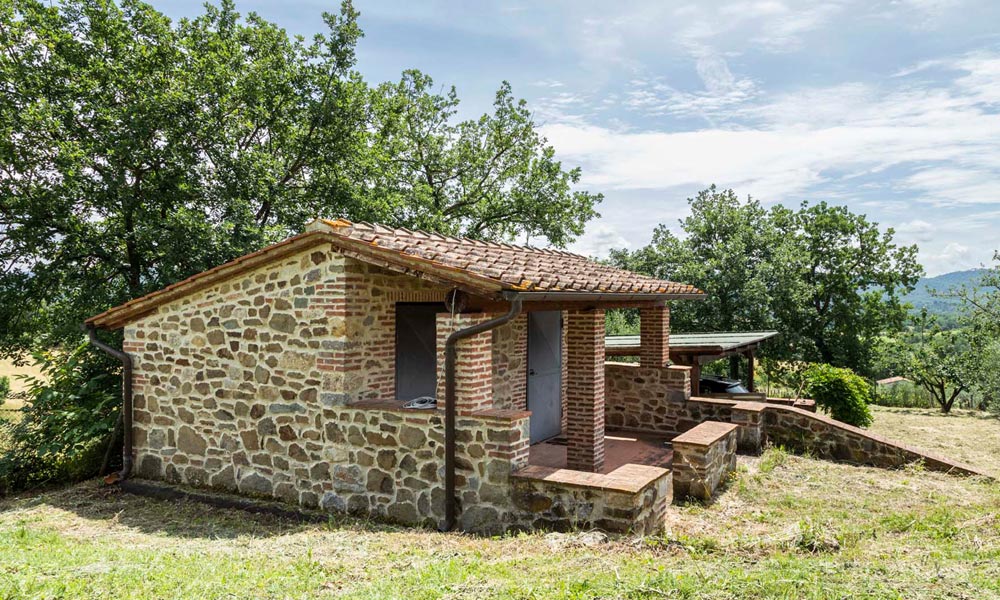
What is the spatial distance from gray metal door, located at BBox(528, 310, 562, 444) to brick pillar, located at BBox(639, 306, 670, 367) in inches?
62.5

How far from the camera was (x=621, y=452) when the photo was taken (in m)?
9.59

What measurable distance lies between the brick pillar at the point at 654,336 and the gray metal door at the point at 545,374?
1586 mm

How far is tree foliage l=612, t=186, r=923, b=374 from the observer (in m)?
22.0

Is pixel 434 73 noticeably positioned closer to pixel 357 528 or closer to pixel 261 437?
pixel 261 437

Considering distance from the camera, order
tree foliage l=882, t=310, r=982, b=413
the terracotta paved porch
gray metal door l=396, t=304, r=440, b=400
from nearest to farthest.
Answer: gray metal door l=396, t=304, r=440, b=400 → the terracotta paved porch → tree foliage l=882, t=310, r=982, b=413

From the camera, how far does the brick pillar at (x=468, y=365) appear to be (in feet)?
21.2

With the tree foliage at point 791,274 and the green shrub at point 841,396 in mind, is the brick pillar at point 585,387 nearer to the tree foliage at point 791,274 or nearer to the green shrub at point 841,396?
the green shrub at point 841,396

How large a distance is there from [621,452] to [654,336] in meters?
2.50

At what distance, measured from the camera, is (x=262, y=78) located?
13.6 metres

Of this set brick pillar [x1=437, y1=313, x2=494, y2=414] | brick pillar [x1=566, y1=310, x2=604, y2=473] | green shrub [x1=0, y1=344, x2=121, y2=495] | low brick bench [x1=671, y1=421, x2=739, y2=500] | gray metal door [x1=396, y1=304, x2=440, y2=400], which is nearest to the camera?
brick pillar [x1=437, y1=313, x2=494, y2=414]

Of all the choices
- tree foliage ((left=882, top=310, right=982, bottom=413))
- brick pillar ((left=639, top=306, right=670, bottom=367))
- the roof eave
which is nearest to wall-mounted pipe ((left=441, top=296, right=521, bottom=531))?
the roof eave

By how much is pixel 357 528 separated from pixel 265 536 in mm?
950

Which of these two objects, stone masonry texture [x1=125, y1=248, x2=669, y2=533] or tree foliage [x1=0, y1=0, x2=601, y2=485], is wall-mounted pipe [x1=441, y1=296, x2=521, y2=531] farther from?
tree foliage [x1=0, y1=0, x2=601, y2=485]

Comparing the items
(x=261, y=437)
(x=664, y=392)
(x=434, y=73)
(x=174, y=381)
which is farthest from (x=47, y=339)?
(x=434, y=73)
